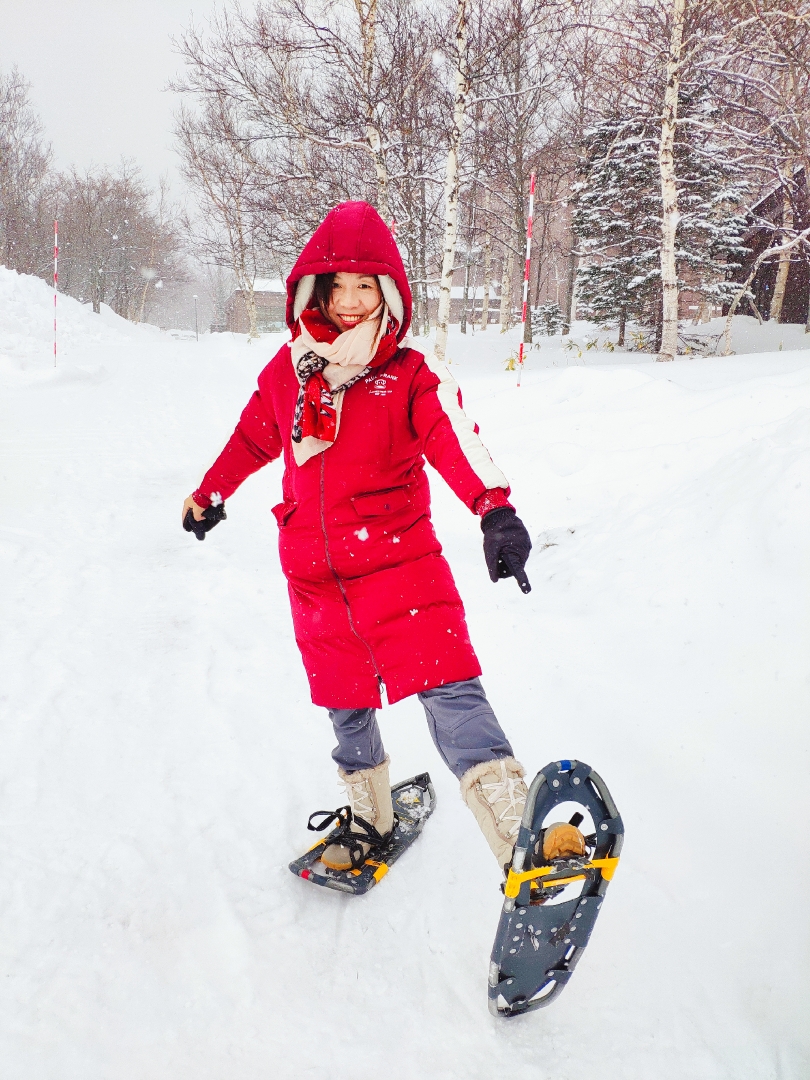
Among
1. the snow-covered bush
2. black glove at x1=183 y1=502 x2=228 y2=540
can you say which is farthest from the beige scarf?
the snow-covered bush

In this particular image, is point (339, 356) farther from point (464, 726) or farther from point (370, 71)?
point (370, 71)

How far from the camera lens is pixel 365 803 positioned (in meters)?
2.18

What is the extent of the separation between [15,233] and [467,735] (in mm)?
40389

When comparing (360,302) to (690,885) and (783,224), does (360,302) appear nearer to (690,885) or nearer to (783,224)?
(690,885)

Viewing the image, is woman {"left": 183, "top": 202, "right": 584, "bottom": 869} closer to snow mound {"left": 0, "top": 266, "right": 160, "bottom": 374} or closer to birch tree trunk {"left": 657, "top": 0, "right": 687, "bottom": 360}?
birch tree trunk {"left": 657, "top": 0, "right": 687, "bottom": 360}

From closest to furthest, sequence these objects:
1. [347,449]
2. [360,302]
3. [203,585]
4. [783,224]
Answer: [347,449] < [360,302] < [203,585] < [783,224]

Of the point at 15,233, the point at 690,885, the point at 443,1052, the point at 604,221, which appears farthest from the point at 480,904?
the point at 15,233

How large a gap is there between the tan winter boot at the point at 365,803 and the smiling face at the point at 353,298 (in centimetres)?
141

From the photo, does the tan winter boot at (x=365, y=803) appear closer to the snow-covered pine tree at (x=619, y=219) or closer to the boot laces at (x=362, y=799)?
the boot laces at (x=362, y=799)

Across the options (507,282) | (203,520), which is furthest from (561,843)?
(507,282)

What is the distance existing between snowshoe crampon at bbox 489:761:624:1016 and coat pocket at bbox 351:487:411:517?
2.68 ft

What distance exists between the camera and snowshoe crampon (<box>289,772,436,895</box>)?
6.70 ft

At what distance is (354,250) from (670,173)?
1069 centimetres

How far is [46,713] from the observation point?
2762mm
